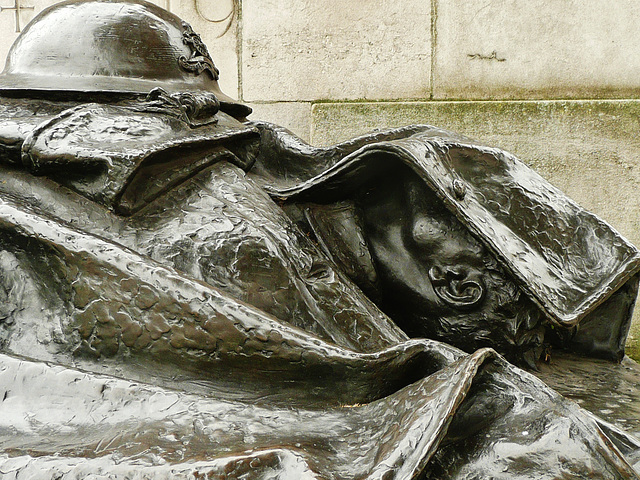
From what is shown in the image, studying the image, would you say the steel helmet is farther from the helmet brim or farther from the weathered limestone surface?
the weathered limestone surface

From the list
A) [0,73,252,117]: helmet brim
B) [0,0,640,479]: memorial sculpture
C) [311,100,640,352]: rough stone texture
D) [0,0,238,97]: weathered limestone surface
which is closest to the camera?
[0,0,640,479]: memorial sculpture

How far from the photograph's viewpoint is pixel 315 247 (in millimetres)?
1754

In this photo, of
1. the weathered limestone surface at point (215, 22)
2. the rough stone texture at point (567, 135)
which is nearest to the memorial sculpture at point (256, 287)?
the rough stone texture at point (567, 135)

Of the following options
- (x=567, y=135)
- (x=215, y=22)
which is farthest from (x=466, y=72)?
(x=215, y=22)

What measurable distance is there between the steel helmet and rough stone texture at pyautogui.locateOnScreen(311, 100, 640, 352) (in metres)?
1.44

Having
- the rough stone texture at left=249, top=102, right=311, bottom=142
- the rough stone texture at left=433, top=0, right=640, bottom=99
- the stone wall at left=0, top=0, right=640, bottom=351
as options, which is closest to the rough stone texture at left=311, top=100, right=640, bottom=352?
the stone wall at left=0, top=0, right=640, bottom=351

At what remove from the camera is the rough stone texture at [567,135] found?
3107 mm

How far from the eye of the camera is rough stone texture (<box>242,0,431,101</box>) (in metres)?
3.24

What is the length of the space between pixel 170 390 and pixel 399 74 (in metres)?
2.33

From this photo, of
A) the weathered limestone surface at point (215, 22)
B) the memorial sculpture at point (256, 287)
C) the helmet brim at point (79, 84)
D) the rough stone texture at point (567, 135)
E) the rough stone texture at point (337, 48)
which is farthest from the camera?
the weathered limestone surface at point (215, 22)

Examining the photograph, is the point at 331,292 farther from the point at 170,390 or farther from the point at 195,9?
the point at 195,9

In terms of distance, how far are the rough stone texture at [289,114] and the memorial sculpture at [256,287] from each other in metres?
1.32

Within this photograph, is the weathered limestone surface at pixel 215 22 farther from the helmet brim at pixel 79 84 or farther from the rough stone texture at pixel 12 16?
the helmet brim at pixel 79 84

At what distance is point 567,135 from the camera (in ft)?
10.2
